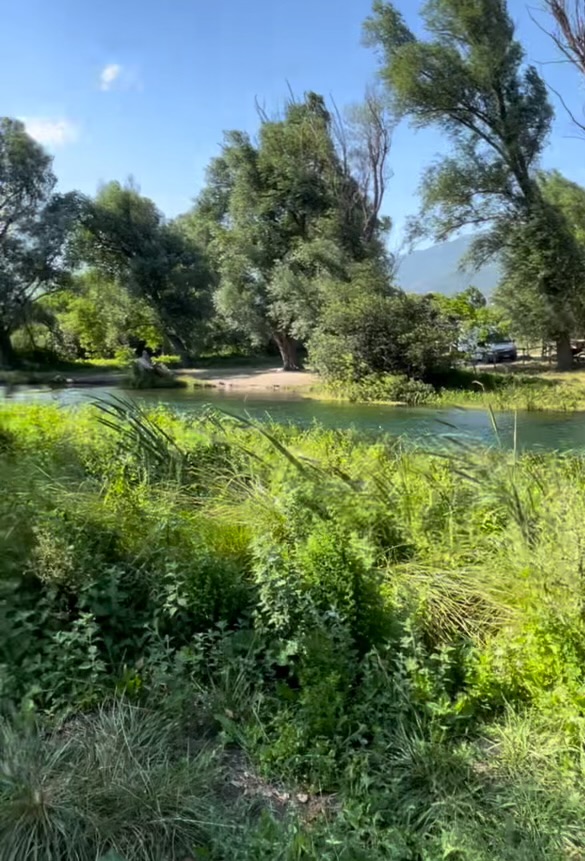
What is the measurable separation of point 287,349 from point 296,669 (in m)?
21.6

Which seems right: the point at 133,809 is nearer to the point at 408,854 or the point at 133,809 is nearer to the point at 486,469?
the point at 408,854

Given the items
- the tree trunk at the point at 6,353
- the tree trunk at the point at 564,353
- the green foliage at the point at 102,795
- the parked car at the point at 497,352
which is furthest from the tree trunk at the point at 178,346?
the green foliage at the point at 102,795

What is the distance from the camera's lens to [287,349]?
2361cm

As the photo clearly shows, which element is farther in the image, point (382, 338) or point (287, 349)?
point (287, 349)

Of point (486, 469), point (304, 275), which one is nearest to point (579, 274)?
point (304, 275)

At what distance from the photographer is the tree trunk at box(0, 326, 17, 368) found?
7.00 feet

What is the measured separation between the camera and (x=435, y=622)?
2650 millimetres

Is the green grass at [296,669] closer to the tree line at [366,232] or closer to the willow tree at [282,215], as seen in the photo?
the tree line at [366,232]

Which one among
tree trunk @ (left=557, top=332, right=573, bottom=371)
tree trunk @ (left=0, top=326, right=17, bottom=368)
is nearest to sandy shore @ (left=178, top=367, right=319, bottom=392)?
tree trunk @ (left=557, top=332, right=573, bottom=371)

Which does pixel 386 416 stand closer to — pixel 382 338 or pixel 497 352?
pixel 382 338

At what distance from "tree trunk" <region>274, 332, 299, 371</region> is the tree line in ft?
0.17

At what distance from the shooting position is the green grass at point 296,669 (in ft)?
5.70

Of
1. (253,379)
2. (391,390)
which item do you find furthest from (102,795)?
(253,379)

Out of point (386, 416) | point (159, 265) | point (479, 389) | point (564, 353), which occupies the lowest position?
point (386, 416)
